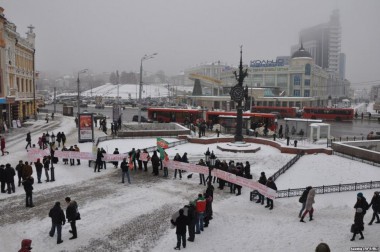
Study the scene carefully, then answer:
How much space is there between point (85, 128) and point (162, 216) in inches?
731

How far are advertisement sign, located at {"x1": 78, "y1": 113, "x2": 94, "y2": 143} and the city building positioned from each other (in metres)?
13.4

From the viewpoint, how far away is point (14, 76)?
43.4 m

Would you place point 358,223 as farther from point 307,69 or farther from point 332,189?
point 307,69

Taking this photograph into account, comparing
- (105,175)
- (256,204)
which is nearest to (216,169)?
(256,204)

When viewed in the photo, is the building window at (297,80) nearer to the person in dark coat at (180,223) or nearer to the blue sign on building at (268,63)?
the blue sign on building at (268,63)

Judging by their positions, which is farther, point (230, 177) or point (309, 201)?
point (230, 177)

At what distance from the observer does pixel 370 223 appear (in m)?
12.4

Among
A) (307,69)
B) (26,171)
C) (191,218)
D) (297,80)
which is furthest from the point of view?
(297,80)

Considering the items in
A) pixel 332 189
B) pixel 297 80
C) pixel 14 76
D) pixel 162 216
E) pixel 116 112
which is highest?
pixel 297 80

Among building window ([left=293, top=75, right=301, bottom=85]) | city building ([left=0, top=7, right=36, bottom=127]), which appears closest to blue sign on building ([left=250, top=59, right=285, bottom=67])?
building window ([left=293, top=75, right=301, bottom=85])

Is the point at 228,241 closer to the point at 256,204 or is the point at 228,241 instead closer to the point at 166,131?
the point at 256,204

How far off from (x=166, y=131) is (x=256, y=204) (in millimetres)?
21319

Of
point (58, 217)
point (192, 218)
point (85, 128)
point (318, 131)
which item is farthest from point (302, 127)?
point (58, 217)

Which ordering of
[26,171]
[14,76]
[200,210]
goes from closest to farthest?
[200,210] < [26,171] < [14,76]
